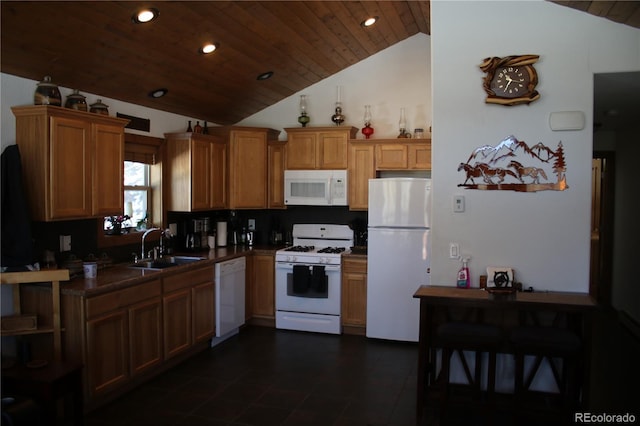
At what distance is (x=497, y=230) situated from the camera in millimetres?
3578

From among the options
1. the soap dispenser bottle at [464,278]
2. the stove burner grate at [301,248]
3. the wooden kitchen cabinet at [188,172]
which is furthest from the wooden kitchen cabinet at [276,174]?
the soap dispenser bottle at [464,278]

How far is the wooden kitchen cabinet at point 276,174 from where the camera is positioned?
5.95 meters

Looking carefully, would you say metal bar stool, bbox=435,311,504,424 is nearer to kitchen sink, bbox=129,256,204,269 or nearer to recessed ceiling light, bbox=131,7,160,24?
kitchen sink, bbox=129,256,204,269

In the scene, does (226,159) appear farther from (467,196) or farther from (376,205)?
(467,196)

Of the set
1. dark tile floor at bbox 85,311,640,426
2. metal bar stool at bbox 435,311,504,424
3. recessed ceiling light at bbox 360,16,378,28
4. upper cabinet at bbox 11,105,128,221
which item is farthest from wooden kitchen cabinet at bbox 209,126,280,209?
metal bar stool at bbox 435,311,504,424

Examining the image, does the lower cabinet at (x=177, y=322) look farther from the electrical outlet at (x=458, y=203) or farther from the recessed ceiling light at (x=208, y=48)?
the electrical outlet at (x=458, y=203)

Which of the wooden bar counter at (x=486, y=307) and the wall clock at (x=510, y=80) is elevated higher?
the wall clock at (x=510, y=80)

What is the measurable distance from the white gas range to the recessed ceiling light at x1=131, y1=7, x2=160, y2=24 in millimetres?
2812

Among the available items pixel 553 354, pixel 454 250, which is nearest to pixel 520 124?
pixel 454 250

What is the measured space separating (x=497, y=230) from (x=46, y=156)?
3.17m

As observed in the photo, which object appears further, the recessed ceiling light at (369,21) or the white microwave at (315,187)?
the white microwave at (315,187)

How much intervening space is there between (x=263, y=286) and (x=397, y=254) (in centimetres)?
161

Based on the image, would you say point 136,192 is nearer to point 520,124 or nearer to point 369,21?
point 369,21

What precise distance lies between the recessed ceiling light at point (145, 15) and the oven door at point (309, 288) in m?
2.88
